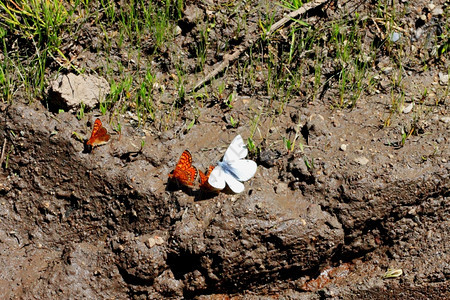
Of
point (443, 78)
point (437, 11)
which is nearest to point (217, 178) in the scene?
point (443, 78)

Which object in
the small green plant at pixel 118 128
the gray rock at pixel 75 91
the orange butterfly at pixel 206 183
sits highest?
the gray rock at pixel 75 91

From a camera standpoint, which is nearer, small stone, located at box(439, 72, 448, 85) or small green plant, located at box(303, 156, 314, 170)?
small green plant, located at box(303, 156, 314, 170)

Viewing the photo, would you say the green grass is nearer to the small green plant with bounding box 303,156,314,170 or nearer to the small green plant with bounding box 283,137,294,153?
the small green plant with bounding box 283,137,294,153

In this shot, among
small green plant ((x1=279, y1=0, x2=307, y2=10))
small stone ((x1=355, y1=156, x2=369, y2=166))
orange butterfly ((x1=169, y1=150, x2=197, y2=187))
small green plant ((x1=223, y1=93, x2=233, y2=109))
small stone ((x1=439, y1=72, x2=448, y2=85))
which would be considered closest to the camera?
orange butterfly ((x1=169, y1=150, x2=197, y2=187))

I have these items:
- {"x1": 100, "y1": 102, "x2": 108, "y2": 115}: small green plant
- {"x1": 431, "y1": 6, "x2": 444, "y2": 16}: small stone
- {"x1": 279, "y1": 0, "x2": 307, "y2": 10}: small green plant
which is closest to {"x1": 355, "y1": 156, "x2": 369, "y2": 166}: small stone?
{"x1": 279, "y1": 0, "x2": 307, "y2": 10}: small green plant

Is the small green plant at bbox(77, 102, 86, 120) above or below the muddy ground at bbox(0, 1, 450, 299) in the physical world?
above

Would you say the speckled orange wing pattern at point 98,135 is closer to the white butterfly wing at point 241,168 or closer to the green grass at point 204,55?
the green grass at point 204,55

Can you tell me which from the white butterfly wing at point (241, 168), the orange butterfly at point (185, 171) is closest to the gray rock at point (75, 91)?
the orange butterfly at point (185, 171)
